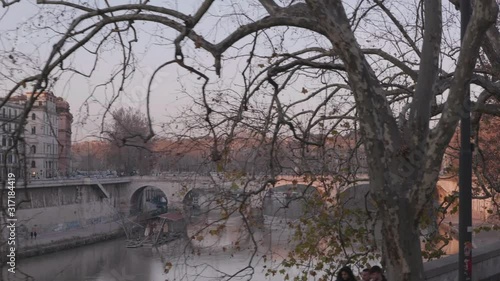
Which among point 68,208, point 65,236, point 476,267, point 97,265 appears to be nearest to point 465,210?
point 476,267

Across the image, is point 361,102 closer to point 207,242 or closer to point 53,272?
point 207,242

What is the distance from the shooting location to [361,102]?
378 centimetres

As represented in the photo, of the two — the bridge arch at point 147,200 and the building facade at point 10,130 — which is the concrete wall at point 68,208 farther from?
the building facade at point 10,130

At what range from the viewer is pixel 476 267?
6582 millimetres

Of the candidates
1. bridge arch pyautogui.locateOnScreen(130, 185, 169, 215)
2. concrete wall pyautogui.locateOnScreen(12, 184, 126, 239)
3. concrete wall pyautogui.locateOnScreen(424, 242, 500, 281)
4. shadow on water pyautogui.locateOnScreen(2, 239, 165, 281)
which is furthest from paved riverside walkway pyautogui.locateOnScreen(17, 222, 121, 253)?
concrete wall pyautogui.locateOnScreen(424, 242, 500, 281)

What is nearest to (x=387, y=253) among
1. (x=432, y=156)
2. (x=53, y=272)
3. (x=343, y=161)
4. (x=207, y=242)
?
(x=432, y=156)

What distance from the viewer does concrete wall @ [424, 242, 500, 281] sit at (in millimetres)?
5706

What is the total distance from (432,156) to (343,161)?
439 cm

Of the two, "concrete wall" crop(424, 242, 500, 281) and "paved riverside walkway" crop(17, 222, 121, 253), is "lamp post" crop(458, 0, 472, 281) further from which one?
"paved riverside walkway" crop(17, 222, 121, 253)

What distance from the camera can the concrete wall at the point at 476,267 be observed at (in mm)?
5706

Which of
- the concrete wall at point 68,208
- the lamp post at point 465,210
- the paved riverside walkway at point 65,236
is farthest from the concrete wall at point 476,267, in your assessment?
the concrete wall at point 68,208

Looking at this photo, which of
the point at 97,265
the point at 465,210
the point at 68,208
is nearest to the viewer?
the point at 465,210

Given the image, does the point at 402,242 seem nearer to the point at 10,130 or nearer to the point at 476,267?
the point at 10,130

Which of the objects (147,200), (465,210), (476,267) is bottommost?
(476,267)
